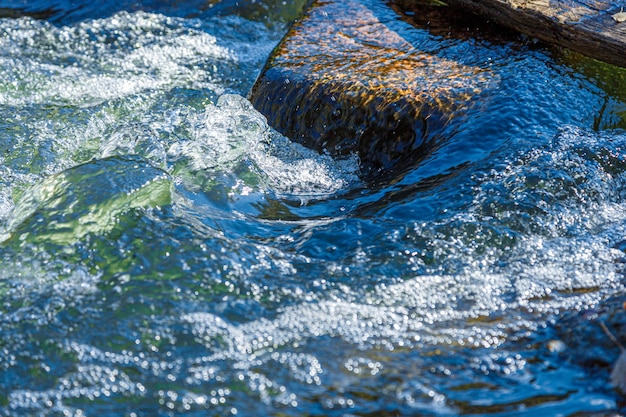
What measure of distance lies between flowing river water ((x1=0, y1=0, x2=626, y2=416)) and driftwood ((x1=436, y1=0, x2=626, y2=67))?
12cm

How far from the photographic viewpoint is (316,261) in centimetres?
306

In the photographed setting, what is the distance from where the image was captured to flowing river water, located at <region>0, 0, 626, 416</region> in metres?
2.39

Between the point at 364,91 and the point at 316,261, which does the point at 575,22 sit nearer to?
the point at 364,91

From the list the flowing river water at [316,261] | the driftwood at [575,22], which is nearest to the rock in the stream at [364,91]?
the flowing river water at [316,261]

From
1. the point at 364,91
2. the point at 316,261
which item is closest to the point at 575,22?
the point at 364,91

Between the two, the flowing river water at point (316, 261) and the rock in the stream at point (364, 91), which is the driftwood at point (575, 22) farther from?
the rock in the stream at point (364, 91)

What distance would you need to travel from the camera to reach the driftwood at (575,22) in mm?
4254

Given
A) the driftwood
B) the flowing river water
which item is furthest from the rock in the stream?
the driftwood

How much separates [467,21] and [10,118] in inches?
124

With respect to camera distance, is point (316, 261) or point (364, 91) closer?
point (316, 261)

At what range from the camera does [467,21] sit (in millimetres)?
5168

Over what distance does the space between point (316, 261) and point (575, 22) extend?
8.03 feet

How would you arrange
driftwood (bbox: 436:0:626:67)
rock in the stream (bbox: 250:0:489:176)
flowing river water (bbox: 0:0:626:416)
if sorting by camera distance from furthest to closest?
driftwood (bbox: 436:0:626:67)
rock in the stream (bbox: 250:0:489:176)
flowing river water (bbox: 0:0:626:416)

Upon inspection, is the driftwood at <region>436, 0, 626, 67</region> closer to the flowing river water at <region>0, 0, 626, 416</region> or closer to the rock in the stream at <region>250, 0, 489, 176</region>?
the flowing river water at <region>0, 0, 626, 416</region>
